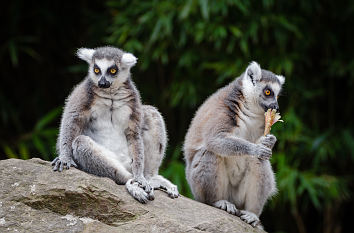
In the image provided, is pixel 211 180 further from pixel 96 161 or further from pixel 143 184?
pixel 96 161

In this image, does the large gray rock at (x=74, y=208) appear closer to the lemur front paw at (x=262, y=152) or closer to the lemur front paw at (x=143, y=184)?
the lemur front paw at (x=143, y=184)

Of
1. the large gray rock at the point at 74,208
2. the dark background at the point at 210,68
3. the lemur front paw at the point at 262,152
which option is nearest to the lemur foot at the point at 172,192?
the large gray rock at the point at 74,208

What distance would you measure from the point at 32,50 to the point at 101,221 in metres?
5.59

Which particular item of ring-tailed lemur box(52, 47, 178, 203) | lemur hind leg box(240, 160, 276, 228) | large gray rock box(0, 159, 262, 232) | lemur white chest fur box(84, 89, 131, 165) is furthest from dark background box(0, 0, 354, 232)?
large gray rock box(0, 159, 262, 232)

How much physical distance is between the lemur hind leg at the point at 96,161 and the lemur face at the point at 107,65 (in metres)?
0.54

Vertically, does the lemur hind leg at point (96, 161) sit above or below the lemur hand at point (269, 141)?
below

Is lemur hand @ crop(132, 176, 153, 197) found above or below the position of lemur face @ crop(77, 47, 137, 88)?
below

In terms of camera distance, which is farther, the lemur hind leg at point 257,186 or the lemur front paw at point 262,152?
the lemur hind leg at point 257,186

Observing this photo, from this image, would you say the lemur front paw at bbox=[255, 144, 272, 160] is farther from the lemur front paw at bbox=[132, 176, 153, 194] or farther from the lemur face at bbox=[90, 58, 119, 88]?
the lemur face at bbox=[90, 58, 119, 88]

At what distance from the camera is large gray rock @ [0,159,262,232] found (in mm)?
4008

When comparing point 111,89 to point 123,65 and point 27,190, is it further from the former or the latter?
point 27,190

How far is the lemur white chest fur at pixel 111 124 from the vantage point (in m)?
4.83

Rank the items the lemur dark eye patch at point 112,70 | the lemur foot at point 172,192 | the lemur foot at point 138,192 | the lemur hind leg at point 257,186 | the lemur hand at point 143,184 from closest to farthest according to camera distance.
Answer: the lemur foot at point 138,192, the lemur hand at point 143,184, the lemur foot at point 172,192, the lemur dark eye patch at point 112,70, the lemur hind leg at point 257,186

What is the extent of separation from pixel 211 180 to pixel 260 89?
102 centimetres
